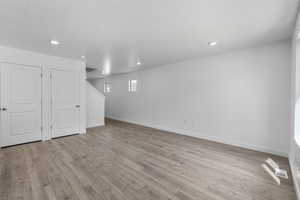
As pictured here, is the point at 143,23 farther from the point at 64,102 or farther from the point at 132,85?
the point at 132,85

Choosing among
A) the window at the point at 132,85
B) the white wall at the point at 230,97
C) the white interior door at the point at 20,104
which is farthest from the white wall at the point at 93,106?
the white wall at the point at 230,97

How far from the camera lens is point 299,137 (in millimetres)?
1950

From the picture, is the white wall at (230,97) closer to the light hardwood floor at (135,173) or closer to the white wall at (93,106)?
the light hardwood floor at (135,173)

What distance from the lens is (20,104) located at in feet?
11.1

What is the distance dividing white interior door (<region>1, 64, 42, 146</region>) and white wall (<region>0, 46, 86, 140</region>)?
0.11m

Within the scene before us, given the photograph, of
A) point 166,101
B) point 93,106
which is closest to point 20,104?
point 93,106

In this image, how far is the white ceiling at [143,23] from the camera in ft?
5.52

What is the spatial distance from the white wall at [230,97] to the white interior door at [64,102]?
2778mm

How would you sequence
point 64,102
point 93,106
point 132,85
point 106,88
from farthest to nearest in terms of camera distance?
1. point 106,88
2. point 132,85
3. point 93,106
4. point 64,102

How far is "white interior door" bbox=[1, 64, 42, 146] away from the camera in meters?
3.20

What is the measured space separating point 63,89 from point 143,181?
3680mm

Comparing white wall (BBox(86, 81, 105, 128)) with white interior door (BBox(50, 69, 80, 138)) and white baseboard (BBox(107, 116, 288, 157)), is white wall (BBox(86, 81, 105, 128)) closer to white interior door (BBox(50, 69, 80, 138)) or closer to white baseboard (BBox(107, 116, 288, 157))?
white interior door (BBox(50, 69, 80, 138))

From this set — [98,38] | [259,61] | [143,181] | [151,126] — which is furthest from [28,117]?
[259,61]

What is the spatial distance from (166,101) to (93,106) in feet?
10.1
